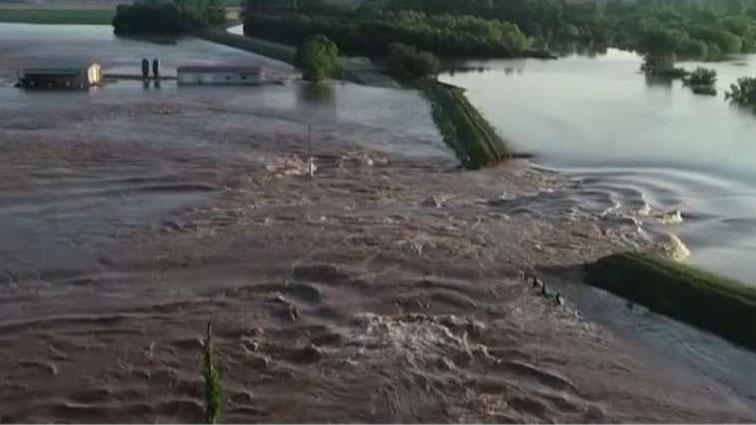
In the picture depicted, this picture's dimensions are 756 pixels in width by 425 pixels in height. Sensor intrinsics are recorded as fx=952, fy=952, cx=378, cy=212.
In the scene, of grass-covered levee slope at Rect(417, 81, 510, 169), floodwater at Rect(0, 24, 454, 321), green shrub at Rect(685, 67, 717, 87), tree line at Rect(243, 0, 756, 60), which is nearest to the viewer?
floodwater at Rect(0, 24, 454, 321)

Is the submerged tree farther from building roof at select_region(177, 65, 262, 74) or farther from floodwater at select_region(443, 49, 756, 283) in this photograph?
building roof at select_region(177, 65, 262, 74)

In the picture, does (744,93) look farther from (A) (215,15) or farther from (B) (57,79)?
(A) (215,15)

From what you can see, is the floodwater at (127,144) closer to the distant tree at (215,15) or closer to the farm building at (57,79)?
the farm building at (57,79)

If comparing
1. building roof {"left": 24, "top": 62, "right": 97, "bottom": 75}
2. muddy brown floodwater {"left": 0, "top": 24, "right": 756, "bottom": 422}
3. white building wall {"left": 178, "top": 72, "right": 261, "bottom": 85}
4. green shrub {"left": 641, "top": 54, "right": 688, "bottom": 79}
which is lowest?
muddy brown floodwater {"left": 0, "top": 24, "right": 756, "bottom": 422}

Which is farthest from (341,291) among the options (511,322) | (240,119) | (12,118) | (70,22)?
(70,22)

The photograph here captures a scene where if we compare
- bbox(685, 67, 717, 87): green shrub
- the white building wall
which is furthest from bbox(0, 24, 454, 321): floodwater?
bbox(685, 67, 717, 87): green shrub
